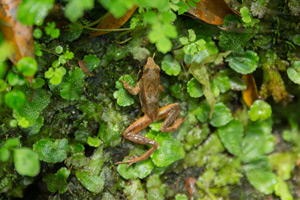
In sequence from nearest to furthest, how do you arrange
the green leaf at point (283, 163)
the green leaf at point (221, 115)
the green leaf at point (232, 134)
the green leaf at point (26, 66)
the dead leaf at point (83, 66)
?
1. the green leaf at point (26, 66)
2. the dead leaf at point (83, 66)
3. the green leaf at point (221, 115)
4. the green leaf at point (232, 134)
5. the green leaf at point (283, 163)

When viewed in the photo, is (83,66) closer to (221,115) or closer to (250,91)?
(221,115)

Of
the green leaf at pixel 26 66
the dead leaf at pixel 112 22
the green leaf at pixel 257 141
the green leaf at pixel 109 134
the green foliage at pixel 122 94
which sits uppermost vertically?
the green leaf at pixel 26 66

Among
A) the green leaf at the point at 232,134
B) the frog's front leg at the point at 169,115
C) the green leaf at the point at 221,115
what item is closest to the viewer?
the frog's front leg at the point at 169,115

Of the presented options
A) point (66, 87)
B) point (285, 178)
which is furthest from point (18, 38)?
point (285, 178)

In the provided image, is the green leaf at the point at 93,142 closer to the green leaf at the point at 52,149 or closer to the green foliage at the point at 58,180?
the green leaf at the point at 52,149

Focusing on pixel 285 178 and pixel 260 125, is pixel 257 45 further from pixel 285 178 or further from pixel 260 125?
pixel 285 178

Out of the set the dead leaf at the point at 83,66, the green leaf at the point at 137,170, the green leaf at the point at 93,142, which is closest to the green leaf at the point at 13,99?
the dead leaf at the point at 83,66

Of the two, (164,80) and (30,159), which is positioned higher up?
(30,159)

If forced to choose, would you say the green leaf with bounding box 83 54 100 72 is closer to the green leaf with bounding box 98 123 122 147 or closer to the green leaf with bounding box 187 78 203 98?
the green leaf with bounding box 98 123 122 147
